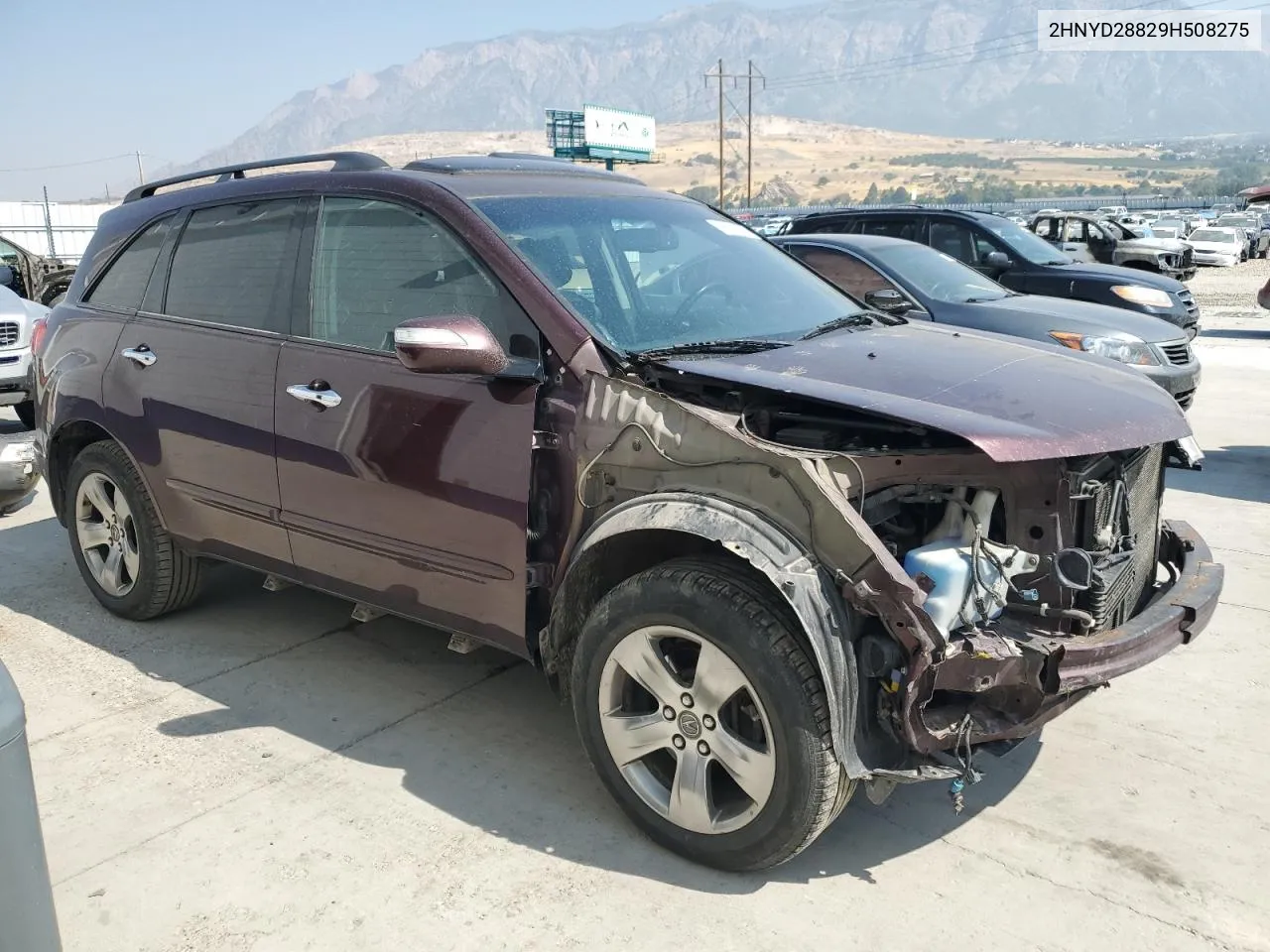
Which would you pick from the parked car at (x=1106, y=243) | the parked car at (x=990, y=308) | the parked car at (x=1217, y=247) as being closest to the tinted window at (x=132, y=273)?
the parked car at (x=990, y=308)

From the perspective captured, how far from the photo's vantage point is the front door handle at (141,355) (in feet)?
14.4

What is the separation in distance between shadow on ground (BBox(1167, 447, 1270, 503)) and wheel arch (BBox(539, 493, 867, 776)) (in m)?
5.25

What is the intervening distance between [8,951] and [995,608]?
2.31m

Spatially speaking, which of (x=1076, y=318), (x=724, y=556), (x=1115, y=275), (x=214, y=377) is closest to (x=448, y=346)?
(x=724, y=556)

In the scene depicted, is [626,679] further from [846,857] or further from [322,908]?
[322,908]

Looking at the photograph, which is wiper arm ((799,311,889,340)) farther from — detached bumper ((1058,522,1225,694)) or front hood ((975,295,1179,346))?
front hood ((975,295,1179,346))

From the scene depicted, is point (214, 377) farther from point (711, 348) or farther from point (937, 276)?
point (937, 276)

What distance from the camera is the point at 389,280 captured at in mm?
3670

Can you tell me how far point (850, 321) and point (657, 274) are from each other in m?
0.76

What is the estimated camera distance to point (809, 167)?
193 meters

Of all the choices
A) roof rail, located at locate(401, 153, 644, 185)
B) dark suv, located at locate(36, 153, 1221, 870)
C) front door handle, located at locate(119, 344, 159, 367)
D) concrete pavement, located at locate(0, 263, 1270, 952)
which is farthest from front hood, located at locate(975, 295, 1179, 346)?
front door handle, located at locate(119, 344, 159, 367)

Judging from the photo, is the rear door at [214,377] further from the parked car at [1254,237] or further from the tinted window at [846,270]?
the parked car at [1254,237]

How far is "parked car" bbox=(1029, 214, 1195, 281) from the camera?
17.9 m

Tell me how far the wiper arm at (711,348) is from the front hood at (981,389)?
0.06 meters
